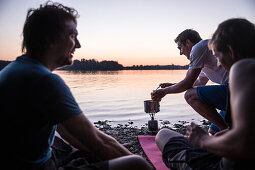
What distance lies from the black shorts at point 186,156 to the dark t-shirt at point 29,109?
1.07 meters

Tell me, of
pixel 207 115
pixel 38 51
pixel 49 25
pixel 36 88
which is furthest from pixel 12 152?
pixel 207 115

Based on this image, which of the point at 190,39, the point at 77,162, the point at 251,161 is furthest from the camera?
the point at 190,39

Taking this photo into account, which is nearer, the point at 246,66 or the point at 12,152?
the point at 246,66

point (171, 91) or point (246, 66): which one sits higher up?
point (246, 66)

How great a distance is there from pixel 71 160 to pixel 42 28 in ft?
3.75

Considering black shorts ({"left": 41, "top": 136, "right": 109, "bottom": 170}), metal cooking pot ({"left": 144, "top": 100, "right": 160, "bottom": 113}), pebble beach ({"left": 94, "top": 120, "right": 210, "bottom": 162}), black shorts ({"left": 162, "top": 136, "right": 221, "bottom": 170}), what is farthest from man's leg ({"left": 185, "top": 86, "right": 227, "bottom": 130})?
black shorts ({"left": 41, "top": 136, "right": 109, "bottom": 170})

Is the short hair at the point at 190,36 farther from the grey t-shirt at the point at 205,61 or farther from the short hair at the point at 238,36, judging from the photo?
the short hair at the point at 238,36

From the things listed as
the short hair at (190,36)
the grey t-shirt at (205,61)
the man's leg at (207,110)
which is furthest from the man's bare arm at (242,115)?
the short hair at (190,36)

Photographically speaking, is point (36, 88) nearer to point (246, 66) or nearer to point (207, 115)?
point (246, 66)

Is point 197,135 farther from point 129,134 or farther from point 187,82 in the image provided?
point 129,134

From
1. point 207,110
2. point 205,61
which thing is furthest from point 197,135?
point 205,61

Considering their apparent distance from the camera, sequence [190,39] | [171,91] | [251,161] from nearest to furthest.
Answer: [251,161], [171,91], [190,39]

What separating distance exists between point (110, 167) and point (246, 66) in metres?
1.07

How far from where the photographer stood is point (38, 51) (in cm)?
172
